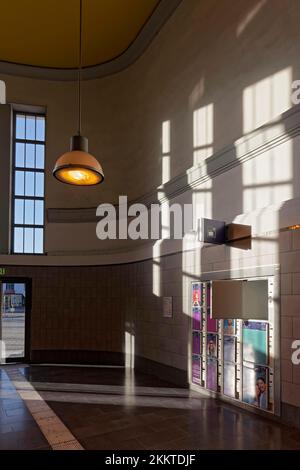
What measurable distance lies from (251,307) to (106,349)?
536 centimetres

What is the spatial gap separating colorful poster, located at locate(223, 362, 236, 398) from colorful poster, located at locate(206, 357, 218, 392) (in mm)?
212

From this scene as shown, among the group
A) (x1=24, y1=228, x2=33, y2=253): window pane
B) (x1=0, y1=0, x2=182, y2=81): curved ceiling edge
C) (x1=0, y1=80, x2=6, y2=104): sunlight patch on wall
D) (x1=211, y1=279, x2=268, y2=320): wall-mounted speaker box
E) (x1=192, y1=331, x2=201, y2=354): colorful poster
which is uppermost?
(x1=0, y1=0, x2=182, y2=81): curved ceiling edge

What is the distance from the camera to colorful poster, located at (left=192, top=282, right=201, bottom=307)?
7.02 m

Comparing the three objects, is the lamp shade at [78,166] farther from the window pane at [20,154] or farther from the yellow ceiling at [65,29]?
the window pane at [20,154]

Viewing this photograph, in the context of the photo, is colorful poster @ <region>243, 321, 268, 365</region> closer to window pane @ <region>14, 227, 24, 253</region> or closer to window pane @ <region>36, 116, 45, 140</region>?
window pane @ <region>14, 227, 24, 253</region>

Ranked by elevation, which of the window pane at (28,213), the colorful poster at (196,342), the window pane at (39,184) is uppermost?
the window pane at (39,184)

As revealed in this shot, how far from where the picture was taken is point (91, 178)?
4789 millimetres

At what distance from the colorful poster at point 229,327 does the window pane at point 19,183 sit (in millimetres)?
6965

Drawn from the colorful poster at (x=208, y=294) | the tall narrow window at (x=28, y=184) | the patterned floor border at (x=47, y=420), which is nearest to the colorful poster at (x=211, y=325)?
the colorful poster at (x=208, y=294)

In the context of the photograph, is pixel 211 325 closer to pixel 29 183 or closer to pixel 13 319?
pixel 13 319

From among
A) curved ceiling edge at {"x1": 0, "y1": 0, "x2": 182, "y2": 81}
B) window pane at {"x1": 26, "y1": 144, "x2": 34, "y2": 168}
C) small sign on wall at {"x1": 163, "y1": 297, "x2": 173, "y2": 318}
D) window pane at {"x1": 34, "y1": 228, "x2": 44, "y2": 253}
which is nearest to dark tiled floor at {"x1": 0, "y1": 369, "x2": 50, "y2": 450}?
small sign on wall at {"x1": 163, "y1": 297, "x2": 173, "y2": 318}

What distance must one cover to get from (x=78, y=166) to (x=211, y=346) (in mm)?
3900

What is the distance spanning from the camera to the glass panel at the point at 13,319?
9922 millimetres

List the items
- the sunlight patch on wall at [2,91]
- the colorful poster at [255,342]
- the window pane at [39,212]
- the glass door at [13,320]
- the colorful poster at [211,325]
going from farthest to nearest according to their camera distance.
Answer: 1. the window pane at [39,212]
2. the sunlight patch on wall at [2,91]
3. the glass door at [13,320]
4. the colorful poster at [211,325]
5. the colorful poster at [255,342]
